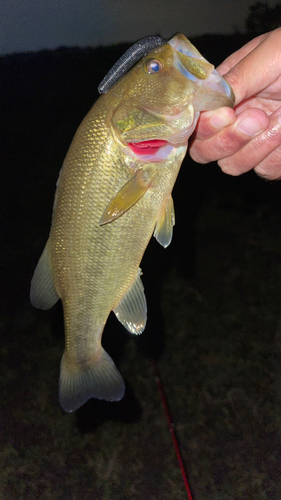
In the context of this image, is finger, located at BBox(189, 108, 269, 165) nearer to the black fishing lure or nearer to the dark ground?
the black fishing lure

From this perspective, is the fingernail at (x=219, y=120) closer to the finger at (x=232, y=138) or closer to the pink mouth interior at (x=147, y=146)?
the finger at (x=232, y=138)

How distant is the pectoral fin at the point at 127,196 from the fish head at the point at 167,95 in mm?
87

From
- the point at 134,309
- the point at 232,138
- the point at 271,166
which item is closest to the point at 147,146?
the point at 232,138

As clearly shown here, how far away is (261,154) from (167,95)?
2.02 ft

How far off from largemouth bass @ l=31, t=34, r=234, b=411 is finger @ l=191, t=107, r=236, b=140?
83mm

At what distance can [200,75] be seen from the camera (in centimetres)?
91

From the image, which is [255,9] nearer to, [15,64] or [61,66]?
[61,66]

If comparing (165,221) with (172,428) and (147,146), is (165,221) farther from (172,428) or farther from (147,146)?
(172,428)

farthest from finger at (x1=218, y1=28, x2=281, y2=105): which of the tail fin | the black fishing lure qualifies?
the tail fin

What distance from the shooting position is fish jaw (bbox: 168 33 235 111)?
906mm

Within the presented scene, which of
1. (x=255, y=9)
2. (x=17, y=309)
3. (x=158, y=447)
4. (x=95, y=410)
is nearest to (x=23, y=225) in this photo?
(x=17, y=309)

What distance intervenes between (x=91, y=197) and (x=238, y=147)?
688 mm

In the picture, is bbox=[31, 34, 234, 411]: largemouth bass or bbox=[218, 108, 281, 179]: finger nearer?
bbox=[31, 34, 234, 411]: largemouth bass

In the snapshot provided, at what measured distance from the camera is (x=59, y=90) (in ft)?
24.5
